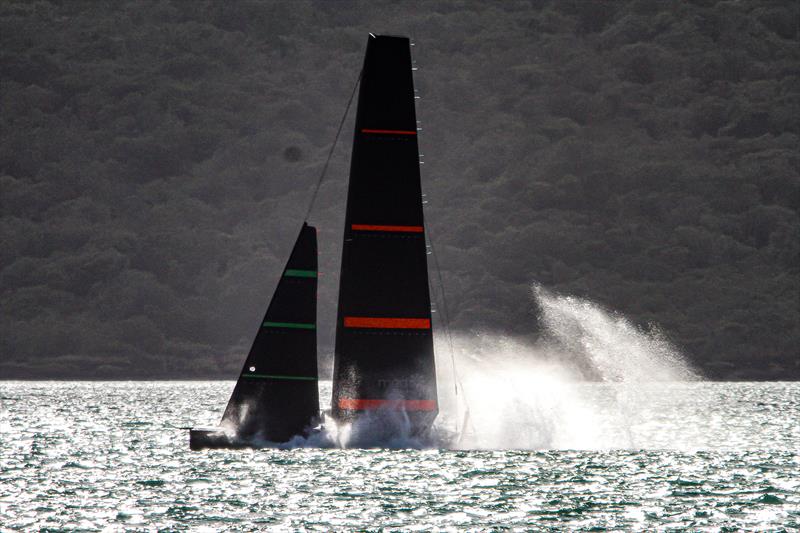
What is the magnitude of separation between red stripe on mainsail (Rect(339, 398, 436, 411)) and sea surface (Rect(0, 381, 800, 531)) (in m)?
1.23

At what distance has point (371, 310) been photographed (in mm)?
40531

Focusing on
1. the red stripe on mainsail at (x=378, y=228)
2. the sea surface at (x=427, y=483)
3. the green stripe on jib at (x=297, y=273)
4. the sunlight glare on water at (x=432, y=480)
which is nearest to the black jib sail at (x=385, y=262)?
the red stripe on mainsail at (x=378, y=228)

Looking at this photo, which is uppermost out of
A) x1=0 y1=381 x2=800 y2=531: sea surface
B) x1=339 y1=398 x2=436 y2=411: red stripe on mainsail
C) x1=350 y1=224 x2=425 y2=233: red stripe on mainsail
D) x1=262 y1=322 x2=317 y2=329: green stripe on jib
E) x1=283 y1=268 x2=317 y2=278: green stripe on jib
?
x1=350 y1=224 x2=425 y2=233: red stripe on mainsail

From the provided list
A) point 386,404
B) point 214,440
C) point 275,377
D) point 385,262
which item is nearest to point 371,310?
point 385,262

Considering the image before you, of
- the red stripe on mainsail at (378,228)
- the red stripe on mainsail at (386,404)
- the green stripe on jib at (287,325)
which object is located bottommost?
the red stripe on mainsail at (386,404)

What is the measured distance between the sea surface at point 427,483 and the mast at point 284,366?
1.79m

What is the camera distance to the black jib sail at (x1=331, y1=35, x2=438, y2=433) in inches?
1582

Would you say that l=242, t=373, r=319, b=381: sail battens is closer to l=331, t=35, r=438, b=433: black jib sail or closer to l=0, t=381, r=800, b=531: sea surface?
l=331, t=35, r=438, b=433: black jib sail

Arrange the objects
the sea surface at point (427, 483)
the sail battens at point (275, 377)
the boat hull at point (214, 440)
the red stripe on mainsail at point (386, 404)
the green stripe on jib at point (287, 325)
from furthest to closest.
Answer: the boat hull at point (214, 440)
the red stripe on mainsail at point (386, 404)
the green stripe on jib at point (287, 325)
the sail battens at point (275, 377)
the sea surface at point (427, 483)

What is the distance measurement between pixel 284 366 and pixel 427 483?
5353 mm

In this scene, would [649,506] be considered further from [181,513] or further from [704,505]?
[181,513]

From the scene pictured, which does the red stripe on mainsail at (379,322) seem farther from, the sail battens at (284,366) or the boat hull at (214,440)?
the boat hull at (214,440)

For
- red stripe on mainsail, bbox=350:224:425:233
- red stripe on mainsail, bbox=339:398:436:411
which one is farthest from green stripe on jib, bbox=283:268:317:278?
red stripe on mainsail, bbox=339:398:436:411

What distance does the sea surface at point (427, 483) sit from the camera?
3275 cm
